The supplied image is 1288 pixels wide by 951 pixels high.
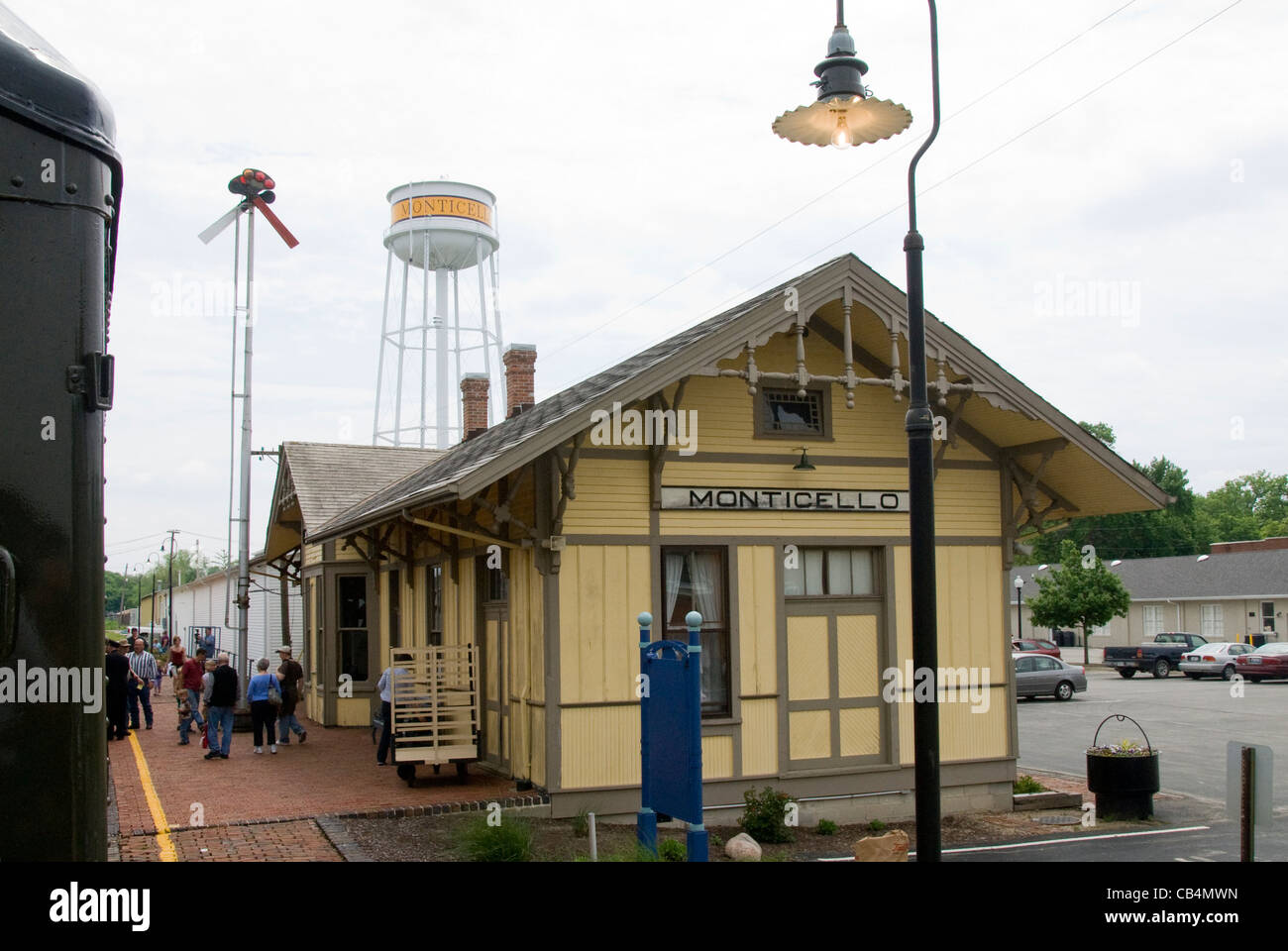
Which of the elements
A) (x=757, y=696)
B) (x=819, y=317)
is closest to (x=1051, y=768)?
(x=757, y=696)

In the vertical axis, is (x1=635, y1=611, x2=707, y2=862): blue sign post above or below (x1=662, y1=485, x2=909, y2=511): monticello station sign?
below

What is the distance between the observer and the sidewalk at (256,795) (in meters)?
10.2

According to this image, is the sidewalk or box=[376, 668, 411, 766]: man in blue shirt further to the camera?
box=[376, 668, 411, 766]: man in blue shirt

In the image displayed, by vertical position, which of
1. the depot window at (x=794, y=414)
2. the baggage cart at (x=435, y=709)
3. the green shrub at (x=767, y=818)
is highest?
the depot window at (x=794, y=414)

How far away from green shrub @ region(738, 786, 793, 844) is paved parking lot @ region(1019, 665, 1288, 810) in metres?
7.10

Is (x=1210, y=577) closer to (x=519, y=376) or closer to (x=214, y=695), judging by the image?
(x=519, y=376)

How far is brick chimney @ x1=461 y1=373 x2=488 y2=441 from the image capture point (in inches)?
904

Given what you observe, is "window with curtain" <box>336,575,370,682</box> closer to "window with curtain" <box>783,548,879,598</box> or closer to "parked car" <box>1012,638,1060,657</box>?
"window with curtain" <box>783,548,879,598</box>

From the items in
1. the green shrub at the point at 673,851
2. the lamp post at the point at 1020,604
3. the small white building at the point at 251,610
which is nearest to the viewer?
the green shrub at the point at 673,851

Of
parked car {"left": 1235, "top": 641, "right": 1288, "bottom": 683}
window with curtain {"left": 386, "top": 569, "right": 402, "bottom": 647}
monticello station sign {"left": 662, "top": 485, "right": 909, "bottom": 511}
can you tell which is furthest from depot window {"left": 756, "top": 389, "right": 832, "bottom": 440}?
parked car {"left": 1235, "top": 641, "right": 1288, "bottom": 683}

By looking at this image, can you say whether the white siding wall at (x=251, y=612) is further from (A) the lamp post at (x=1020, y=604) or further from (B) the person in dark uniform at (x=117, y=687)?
(A) the lamp post at (x=1020, y=604)

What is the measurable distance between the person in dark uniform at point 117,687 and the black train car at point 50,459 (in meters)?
16.1

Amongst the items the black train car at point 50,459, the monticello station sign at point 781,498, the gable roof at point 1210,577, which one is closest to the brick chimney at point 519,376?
the monticello station sign at point 781,498
